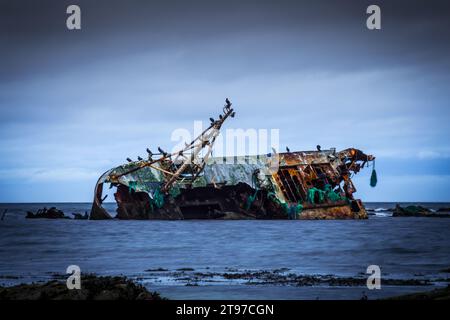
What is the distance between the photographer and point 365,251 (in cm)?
2552

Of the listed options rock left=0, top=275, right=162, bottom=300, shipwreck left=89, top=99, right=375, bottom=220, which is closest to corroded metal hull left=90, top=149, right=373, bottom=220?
shipwreck left=89, top=99, right=375, bottom=220

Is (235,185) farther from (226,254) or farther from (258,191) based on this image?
(226,254)

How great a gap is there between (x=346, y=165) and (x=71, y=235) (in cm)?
1672

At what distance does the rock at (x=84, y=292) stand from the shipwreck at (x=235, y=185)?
2501 centimetres

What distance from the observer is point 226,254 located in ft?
81.7

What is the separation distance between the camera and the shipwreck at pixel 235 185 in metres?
39.7

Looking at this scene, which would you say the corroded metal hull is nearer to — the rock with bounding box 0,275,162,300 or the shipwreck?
the shipwreck

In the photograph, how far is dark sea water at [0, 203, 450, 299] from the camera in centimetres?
1644

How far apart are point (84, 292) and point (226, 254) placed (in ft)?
40.0

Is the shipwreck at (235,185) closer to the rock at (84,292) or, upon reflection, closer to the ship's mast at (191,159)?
the ship's mast at (191,159)

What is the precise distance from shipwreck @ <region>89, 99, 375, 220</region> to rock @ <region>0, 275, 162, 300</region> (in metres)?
25.0

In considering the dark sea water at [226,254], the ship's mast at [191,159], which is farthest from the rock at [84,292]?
the ship's mast at [191,159]

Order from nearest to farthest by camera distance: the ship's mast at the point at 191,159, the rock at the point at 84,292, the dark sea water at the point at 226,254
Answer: the rock at the point at 84,292 < the dark sea water at the point at 226,254 < the ship's mast at the point at 191,159
